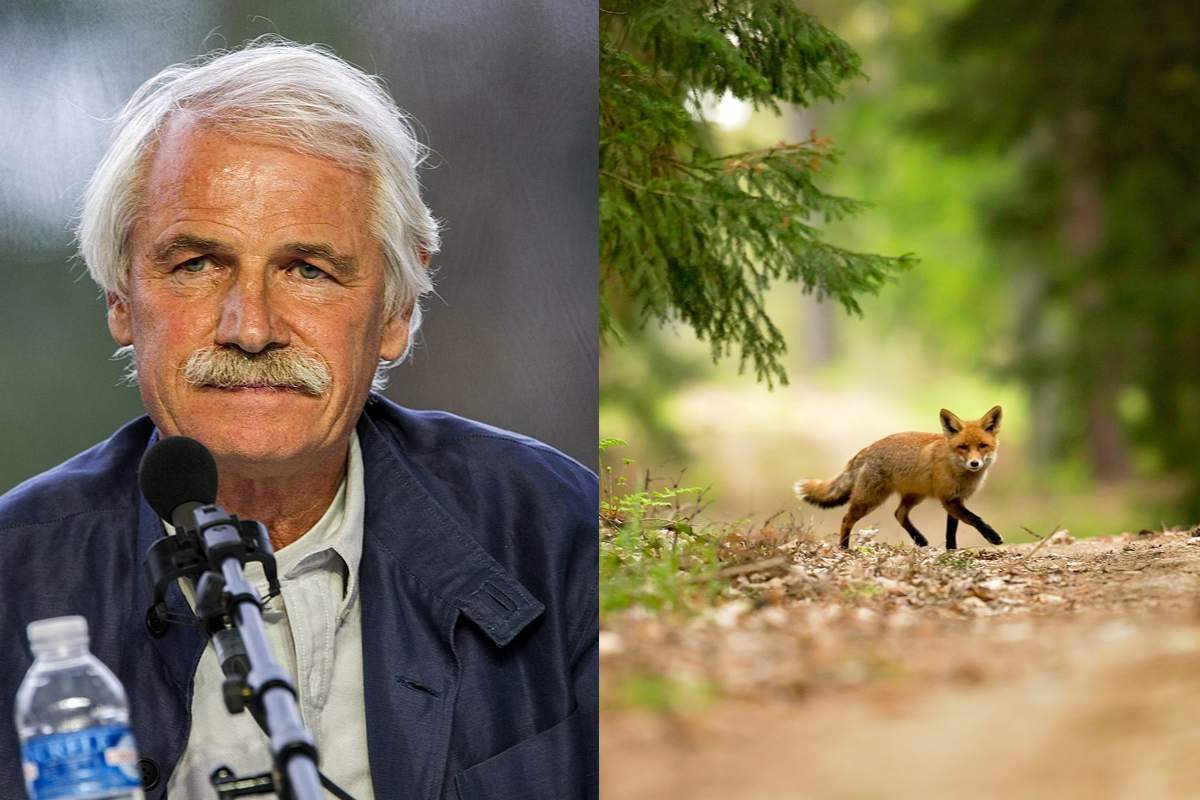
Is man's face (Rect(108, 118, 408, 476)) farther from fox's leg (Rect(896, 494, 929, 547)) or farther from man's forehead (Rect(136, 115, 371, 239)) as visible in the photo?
fox's leg (Rect(896, 494, 929, 547))

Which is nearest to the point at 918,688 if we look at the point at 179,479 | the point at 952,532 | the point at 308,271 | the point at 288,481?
the point at 952,532

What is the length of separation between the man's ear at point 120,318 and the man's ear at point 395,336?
0.44m

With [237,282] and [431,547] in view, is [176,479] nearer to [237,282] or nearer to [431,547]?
[237,282]

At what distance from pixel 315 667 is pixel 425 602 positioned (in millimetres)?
222

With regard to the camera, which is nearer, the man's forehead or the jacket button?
the jacket button

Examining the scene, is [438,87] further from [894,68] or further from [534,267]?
[894,68]

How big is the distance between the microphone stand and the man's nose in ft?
2.50

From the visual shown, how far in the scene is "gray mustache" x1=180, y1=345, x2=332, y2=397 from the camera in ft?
6.79

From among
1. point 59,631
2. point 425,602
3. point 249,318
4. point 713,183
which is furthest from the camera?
point 713,183

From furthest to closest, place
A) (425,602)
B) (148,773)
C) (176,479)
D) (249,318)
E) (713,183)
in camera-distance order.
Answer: (713,183)
(425,602)
(249,318)
(148,773)
(176,479)

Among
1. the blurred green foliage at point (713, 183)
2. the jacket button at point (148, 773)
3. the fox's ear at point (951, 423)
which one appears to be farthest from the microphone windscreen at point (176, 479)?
the fox's ear at point (951, 423)

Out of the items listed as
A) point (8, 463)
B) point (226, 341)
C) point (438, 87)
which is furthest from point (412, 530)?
point (438, 87)

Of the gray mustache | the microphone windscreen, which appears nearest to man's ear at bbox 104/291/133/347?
the gray mustache

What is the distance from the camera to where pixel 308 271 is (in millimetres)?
2102
